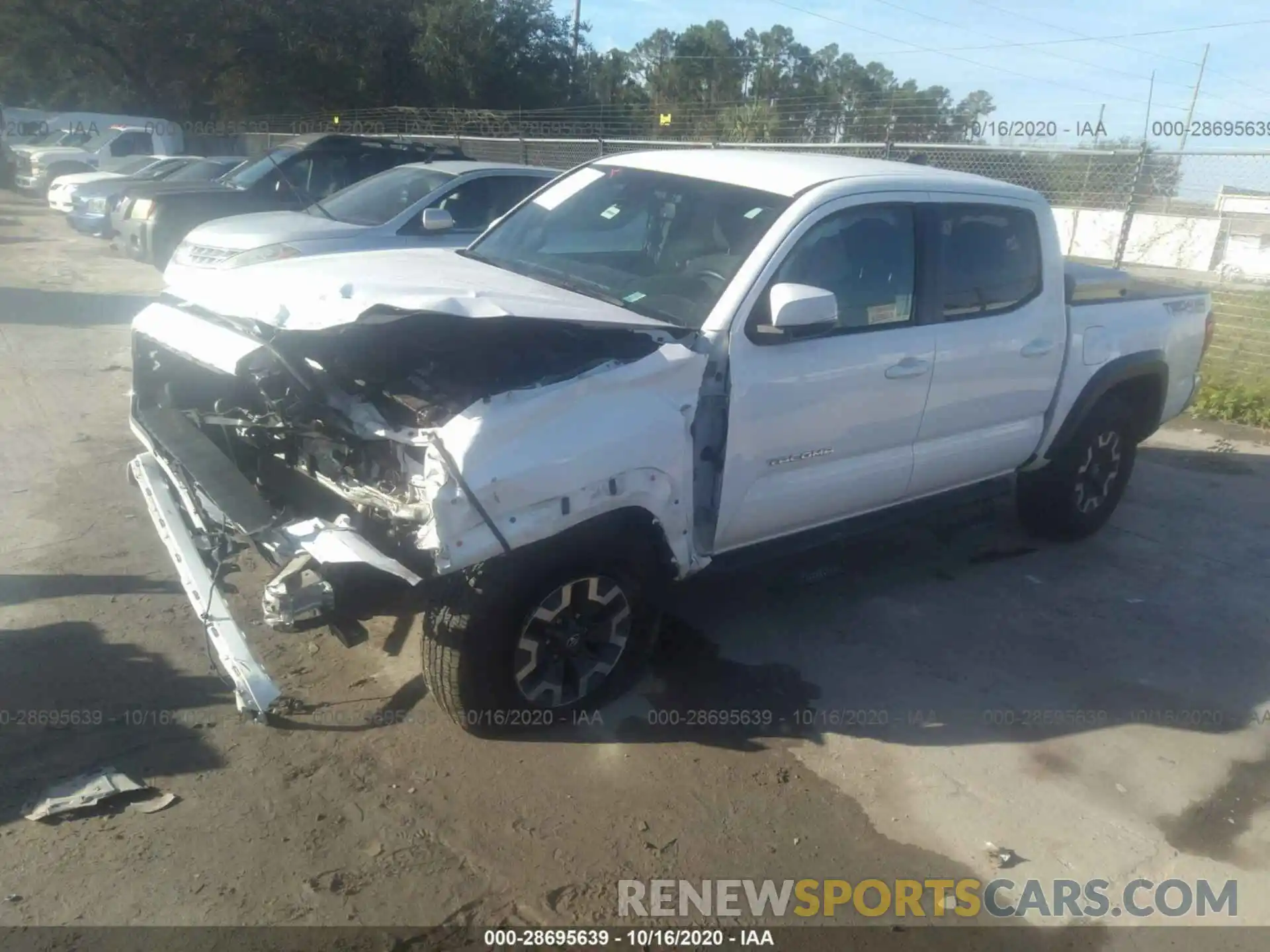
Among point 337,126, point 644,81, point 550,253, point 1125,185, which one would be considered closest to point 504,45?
point 644,81

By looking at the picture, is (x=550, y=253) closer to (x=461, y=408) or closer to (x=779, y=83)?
(x=461, y=408)

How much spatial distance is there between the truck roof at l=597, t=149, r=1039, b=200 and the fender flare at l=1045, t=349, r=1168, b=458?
1069mm

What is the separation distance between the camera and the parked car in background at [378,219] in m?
8.91

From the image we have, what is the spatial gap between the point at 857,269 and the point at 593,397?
1583 mm

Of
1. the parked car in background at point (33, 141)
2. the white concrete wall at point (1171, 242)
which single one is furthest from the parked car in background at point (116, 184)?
the white concrete wall at point (1171, 242)

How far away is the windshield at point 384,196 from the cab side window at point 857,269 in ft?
19.3

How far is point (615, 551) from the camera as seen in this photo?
3.75 metres

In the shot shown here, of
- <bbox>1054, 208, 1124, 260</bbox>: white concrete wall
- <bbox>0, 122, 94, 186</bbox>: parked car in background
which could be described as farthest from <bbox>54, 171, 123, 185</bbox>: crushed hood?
<bbox>1054, 208, 1124, 260</bbox>: white concrete wall

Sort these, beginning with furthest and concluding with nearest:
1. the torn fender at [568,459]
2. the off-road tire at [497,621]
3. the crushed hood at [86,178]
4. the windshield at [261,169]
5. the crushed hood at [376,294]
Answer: the crushed hood at [86,178] < the windshield at [261,169] < the crushed hood at [376,294] < the off-road tire at [497,621] < the torn fender at [568,459]

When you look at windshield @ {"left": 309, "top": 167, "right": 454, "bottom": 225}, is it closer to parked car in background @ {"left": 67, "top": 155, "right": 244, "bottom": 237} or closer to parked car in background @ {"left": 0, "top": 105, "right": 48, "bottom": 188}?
parked car in background @ {"left": 67, "top": 155, "right": 244, "bottom": 237}

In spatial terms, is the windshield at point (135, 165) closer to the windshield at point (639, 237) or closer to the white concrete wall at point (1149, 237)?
the white concrete wall at point (1149, 237)

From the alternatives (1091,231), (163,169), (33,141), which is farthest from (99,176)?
(1091,231)

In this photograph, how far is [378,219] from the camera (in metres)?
9.41

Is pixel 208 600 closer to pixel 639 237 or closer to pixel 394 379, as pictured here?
pixel 394 379
